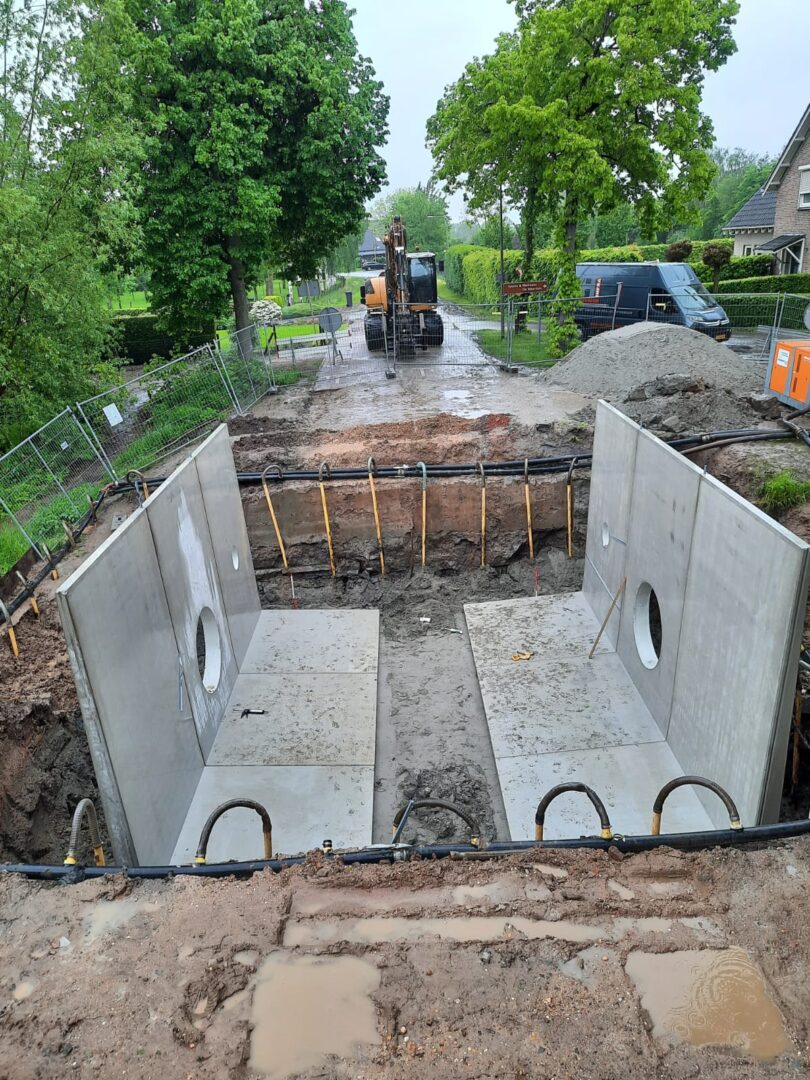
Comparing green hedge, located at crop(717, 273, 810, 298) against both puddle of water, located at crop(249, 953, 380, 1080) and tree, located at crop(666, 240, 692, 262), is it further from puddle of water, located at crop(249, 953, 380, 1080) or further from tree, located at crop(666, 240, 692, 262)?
puddle of water, located at crop(249, 953, 380, 1080)

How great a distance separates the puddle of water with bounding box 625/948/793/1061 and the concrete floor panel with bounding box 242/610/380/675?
17.2 feet

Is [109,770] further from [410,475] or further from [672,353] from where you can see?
[672,353]

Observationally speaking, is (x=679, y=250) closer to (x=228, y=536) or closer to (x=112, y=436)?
(x=112, y=436)

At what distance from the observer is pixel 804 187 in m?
26.0

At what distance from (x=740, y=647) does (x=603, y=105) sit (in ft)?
52.7

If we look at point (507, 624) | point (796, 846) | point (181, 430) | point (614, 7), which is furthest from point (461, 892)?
point (614, 7)

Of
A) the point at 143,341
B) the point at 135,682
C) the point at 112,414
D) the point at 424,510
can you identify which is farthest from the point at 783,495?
the point at 143,341

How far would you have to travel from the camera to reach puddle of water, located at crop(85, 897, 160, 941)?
3643 mm

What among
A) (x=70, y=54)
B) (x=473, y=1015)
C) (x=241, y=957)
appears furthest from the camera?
(x=70, y=54)

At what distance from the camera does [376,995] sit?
3230 mm

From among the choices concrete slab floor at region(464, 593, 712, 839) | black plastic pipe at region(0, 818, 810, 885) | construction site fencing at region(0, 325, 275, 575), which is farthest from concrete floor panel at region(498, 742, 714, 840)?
construction site fencing at region(0, 325, 275, 575)

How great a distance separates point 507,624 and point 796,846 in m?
5.15

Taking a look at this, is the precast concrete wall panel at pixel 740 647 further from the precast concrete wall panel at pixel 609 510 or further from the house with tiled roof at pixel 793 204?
the house with tiled roof at pixel 793 204

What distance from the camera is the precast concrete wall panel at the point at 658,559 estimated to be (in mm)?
5988
